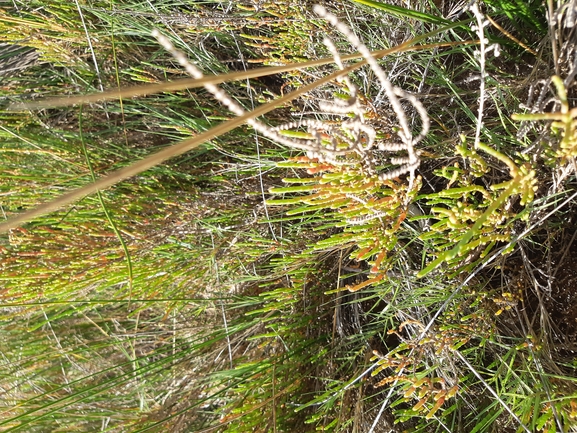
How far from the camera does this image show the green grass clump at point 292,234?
836 millimetres

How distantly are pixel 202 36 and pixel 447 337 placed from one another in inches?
36.4

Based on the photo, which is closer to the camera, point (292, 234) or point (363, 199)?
point (363, 199)

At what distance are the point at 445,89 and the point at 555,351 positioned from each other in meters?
0.55

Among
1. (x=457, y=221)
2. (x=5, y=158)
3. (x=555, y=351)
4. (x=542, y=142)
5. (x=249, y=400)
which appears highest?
(x=542, y=142)

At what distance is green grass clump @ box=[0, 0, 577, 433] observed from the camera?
84 centimetres

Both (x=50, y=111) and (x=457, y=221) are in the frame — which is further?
(x=50, y=111)

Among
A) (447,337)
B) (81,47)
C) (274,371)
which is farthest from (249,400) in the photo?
(81,47)

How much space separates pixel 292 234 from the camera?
120 centimetres

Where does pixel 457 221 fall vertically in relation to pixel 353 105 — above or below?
below

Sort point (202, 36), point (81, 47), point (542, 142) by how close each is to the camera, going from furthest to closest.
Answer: point (81, 47) → point (202, 36) → point (542, 142)

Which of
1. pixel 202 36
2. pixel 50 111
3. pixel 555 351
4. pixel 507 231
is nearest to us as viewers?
pixel 507 231

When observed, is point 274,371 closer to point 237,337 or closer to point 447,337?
point 237,337

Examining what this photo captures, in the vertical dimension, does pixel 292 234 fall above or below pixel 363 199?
below

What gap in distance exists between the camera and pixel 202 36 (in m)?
1.22
